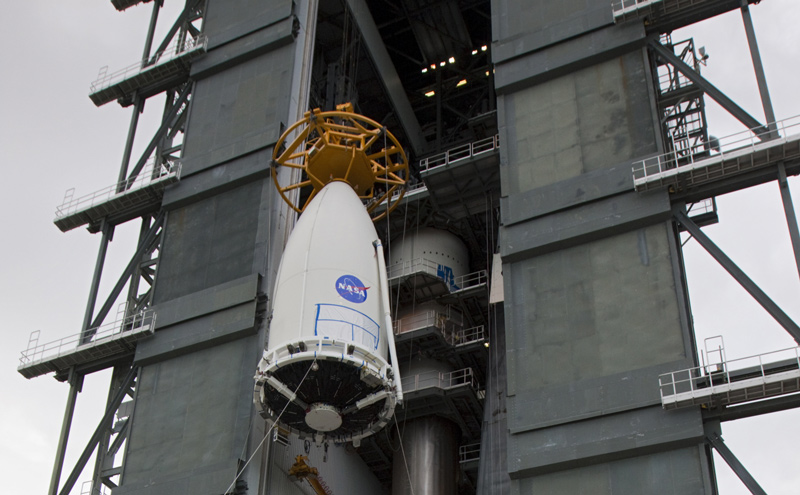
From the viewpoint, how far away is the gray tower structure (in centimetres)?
2662

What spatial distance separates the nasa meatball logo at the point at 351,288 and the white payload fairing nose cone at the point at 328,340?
0.09ft

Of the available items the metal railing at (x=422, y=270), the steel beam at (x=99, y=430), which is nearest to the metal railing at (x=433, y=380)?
the metal railing at (x=422, y=270)

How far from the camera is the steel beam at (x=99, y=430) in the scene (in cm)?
3484

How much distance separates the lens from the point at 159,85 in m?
43.2

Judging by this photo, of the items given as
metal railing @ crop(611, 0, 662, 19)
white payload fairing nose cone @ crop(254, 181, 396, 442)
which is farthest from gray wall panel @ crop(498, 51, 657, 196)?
white payload fairing nose cone @ crop(254, 181, 396, 442)

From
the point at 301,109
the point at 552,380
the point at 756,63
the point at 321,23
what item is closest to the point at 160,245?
the point at 301,109

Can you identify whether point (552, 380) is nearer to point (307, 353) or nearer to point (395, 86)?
point (307, 353)

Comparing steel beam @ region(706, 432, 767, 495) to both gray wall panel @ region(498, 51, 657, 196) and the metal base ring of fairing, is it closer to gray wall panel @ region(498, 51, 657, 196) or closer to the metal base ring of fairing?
the metal base ring of fairing

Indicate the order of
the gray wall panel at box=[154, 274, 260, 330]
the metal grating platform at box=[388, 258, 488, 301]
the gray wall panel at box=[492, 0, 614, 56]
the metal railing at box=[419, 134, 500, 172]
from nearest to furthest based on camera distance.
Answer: the gray wall panel at box=[492, 0, 614, 56], the gray wall panel at box=[154, 274, 260, 330], the metal railing at box=[419, 134, 500, 172], the metal grating platform at box=[388, 258, 488, 301]

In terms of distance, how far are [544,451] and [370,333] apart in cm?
605

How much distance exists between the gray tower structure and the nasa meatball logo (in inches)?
185

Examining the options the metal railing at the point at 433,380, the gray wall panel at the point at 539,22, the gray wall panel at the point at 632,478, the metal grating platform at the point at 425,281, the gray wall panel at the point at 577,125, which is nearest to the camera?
the gray wall panel at the point at 632,478

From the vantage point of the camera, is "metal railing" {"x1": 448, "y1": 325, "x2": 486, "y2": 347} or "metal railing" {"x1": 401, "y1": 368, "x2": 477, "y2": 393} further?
"metal railing" {"x1": 448, "y1": 325, "x2": 486, "y2": 347}

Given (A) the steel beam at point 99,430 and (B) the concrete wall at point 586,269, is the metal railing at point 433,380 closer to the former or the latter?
(B) the concrete wall at point 586,269
